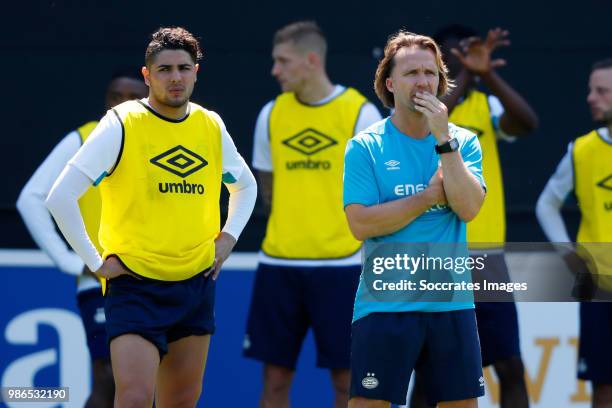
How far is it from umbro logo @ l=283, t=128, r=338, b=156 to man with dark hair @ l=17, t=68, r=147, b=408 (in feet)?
2.46

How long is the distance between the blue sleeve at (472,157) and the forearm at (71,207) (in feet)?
4.62

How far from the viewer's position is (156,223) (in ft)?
16.6

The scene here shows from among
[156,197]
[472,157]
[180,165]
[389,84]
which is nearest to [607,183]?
[472,157]

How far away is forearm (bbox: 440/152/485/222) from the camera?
15.4 ft

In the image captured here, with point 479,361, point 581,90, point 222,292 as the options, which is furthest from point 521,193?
point 479,361

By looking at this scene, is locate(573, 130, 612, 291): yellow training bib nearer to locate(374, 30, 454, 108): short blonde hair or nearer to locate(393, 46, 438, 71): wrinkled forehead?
locate(374, 30, 454, 108): short blonde hair

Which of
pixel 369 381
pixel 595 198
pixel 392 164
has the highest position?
pixel 595 198

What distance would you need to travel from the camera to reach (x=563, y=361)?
6.94 meters

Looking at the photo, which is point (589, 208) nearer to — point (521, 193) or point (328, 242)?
point (521, 193)

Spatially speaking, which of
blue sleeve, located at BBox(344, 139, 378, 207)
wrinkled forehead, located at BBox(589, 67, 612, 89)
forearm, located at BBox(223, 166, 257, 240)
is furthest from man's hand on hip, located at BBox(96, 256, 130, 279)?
wrinkled forehead, located at BBox(589, 67, 612, 89)

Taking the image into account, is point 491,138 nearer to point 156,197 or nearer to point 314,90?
point 314,90

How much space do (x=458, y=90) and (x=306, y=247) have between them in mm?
1039

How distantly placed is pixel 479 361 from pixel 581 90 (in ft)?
8.13

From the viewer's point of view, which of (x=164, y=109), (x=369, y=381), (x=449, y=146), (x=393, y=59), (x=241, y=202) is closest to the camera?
(x=449, y=146)
